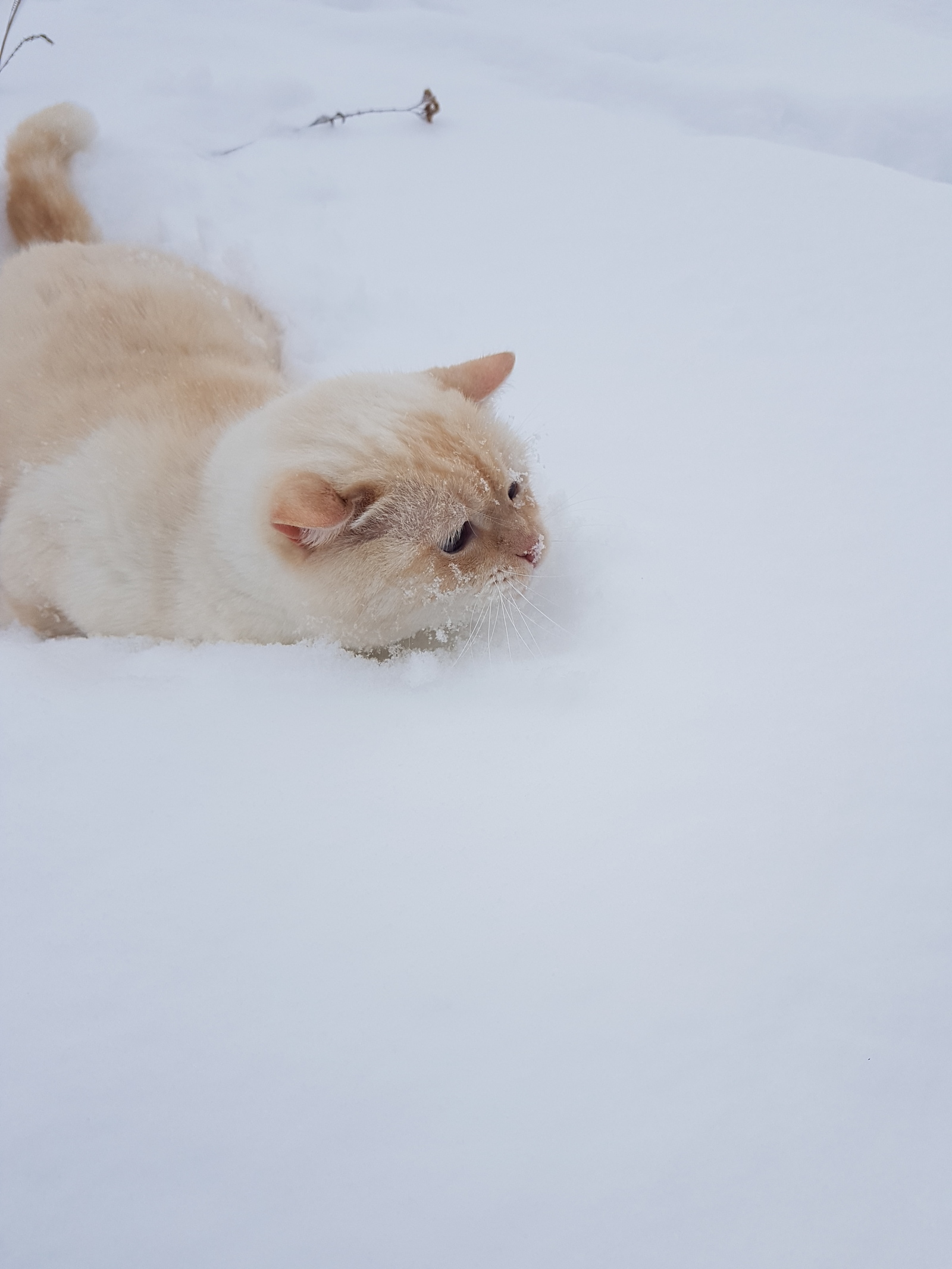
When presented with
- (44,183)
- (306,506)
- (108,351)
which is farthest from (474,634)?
(44,183)

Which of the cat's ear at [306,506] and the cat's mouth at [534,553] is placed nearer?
the cat's ear at [306,506]

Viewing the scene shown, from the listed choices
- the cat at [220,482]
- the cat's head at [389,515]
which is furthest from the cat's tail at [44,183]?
the cat's head at [389,515]

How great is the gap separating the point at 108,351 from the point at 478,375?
1048 millimetres

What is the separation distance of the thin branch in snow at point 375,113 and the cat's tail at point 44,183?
568mm

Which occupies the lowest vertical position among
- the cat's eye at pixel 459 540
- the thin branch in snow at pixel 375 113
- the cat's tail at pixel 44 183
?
the cat's eye at pixel 459 540

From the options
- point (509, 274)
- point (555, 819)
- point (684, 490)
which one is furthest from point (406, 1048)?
point (509, 274)

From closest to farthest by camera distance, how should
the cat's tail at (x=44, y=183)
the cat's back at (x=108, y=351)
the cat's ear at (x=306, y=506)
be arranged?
the cat's ear at (x=306, y=506), the cat's back at (x=108, y=351), the cat's tail at (x=44, y=183)

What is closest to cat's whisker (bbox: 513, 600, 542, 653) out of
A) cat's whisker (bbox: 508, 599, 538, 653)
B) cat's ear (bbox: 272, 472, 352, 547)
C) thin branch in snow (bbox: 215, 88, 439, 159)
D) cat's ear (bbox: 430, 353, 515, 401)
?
cat's whisker (bbox: 508, 599, 538, 653)

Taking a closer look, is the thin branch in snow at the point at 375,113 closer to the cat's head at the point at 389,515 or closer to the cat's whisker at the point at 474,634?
the cat's head at the point at 389,515

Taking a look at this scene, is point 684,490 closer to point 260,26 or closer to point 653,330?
point 653,330

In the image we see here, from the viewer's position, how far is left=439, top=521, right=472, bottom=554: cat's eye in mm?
1593

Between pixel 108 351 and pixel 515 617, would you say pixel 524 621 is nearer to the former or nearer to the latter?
pixel 515 617

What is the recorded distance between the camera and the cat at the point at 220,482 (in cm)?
154

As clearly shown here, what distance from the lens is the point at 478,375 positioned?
1.81 metres
